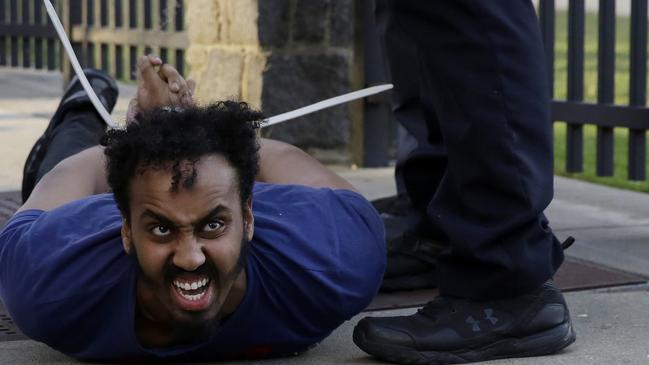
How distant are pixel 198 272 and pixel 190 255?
58 mm

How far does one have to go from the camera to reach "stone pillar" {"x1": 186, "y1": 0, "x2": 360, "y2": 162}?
6055 mm

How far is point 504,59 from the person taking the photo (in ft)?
9.17

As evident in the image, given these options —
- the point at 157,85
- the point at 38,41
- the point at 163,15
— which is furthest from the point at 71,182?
the point at 38,41

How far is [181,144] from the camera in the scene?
2.70 meters

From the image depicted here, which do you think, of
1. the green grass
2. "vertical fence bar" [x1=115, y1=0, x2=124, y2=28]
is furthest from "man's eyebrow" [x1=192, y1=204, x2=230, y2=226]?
"vertical fence bar" [x1=115, y1=0, x2=124, y2=28]

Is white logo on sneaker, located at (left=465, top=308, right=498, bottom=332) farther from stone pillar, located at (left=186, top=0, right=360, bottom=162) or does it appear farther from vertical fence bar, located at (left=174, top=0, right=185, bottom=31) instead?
vertical fence bar, located at (left=174, top=0, right=185, bottom=31)

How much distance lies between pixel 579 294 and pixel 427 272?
1.31 feet

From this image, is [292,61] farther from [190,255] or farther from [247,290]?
[190,255]

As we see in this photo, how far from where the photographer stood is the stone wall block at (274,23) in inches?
238

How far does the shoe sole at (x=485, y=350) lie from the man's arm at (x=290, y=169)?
62 centimetres

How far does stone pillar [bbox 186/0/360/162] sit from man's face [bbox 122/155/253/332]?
332cm

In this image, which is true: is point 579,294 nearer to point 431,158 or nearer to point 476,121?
point 431,158

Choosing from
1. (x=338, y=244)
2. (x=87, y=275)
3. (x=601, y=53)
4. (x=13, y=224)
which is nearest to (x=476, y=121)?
(x=338, y=244)

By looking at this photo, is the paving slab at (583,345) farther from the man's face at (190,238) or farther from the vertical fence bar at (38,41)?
the vertical fence bar at (38,41)
